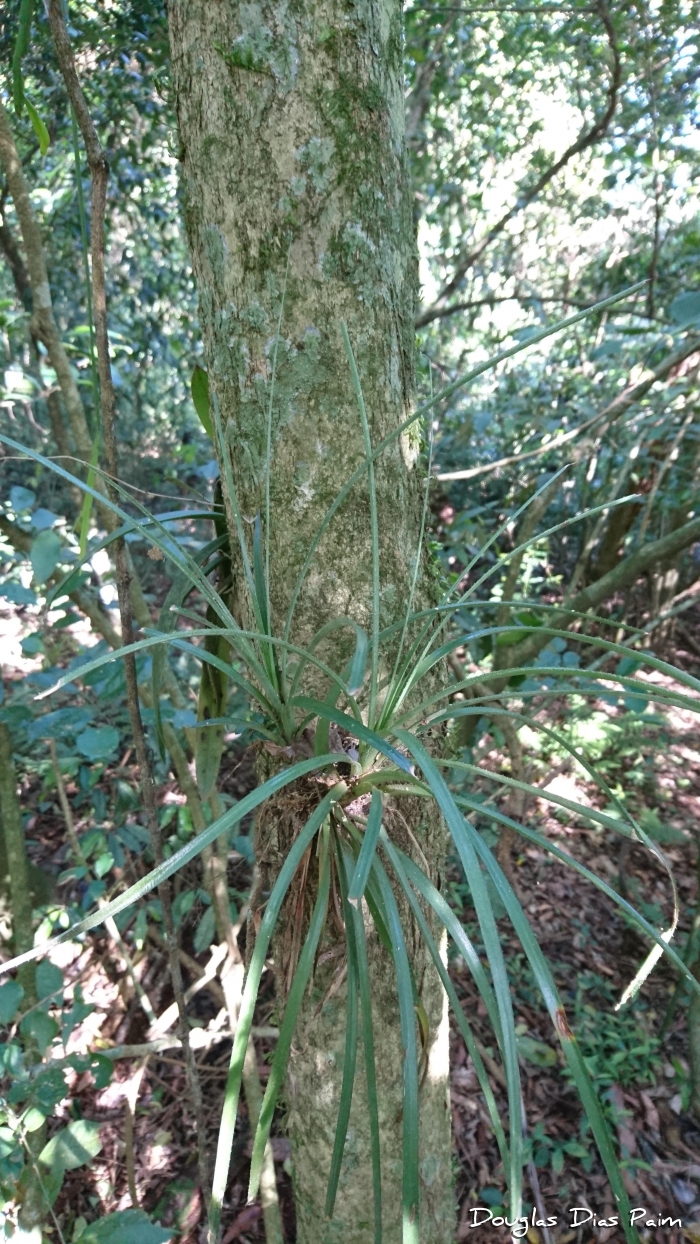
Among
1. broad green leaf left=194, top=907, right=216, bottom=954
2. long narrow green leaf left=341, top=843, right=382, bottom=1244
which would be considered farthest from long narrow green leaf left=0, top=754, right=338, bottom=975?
broad green leaf left=194, top=907, right=216, bottom=954

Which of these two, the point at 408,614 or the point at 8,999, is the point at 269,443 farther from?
the point at 8,999

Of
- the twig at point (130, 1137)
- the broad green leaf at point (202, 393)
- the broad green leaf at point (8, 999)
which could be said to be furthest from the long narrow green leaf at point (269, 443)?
the twig at point (130, 1137)

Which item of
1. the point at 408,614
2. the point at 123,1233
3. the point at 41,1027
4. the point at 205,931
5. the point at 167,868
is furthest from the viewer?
the point at 205,931

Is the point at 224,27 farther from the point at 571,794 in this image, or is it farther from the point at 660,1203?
the point at 571,794

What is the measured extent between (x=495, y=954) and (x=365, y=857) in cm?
10

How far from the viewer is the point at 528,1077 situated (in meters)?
1.52

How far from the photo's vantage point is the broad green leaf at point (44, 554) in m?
0.99

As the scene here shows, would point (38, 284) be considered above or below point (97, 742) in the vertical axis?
above

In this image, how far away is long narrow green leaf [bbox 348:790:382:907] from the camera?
395 millimetres

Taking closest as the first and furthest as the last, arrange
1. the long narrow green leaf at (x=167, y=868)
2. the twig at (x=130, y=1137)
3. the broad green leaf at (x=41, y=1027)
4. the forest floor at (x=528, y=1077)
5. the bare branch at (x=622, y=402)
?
1. the long narrow green leaf at (x=167, y=868)
2. the broad green leaf at (x=41, y=1027)
3. the twig at (x=130, y=1137)
4. the forest floor at (x=528, y=1077)
5. the bare branch at (x=622, y=402)

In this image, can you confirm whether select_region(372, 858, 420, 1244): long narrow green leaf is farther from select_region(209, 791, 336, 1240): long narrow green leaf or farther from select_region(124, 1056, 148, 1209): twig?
select_region(124, 1056, 148, 1209): twig

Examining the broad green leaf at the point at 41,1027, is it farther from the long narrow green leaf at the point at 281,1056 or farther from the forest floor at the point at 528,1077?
the long narrow green leaf at the point at 281,1056

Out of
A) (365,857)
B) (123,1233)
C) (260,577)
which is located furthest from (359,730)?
(123,1233)

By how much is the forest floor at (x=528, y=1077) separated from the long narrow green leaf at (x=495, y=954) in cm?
101
